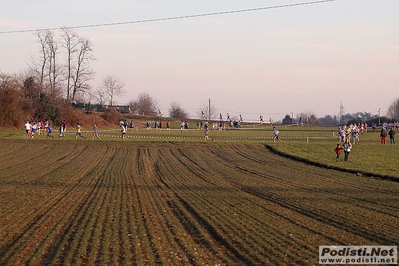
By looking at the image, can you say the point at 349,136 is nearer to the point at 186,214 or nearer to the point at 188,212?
the point at 188,212

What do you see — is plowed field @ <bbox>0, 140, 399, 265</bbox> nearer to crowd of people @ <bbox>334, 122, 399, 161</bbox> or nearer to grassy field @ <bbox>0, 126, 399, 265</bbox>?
grassy field @ <bbox>0, 126, 399, 265</bbox>

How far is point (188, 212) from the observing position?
604 inches

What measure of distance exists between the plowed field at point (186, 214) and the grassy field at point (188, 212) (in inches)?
1.0

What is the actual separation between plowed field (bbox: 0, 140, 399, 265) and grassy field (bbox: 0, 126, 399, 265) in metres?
0.03

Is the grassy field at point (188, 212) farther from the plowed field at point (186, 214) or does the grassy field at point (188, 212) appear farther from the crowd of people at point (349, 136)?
the crowd of people at point (349, 136)

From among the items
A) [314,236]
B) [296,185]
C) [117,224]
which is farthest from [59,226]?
[296,185]

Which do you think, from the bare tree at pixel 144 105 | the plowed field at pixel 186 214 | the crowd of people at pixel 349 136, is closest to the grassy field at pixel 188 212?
the plowed field at pixel 186 214

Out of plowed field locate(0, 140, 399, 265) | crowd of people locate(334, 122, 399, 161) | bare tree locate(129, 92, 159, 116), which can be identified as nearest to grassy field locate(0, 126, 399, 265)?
plowed field locate(0, 140, 399, 265)

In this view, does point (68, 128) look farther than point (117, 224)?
Yes

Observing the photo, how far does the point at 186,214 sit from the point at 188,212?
362mm

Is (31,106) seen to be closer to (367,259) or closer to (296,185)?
(296,185)

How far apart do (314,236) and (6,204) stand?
368 inches

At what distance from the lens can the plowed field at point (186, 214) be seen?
10.5 meters

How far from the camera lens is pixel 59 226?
1313cm
